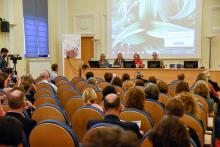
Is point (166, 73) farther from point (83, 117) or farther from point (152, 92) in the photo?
point (83, 117)

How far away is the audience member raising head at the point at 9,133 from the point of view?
1660mm

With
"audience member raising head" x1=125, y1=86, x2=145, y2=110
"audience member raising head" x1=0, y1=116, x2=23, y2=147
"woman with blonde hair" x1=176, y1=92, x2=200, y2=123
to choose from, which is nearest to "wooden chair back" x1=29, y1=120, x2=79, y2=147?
"audience member raising head" x1=0, y1=116, x2=23, y2=147

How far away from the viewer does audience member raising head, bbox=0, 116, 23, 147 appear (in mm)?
1660

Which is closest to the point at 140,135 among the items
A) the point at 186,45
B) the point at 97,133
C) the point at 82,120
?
the point at 82,120

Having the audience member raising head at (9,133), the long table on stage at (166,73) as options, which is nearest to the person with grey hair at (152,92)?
the audience member raising head at (9,133)

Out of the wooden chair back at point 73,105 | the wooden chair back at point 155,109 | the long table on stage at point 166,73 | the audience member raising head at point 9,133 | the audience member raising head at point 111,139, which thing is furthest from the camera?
the long table on stage at point 166,73

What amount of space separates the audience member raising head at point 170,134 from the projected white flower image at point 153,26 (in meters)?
9.90

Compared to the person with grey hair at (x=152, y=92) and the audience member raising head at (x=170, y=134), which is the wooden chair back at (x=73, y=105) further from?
the audience member raising head at (x=170, y=134)

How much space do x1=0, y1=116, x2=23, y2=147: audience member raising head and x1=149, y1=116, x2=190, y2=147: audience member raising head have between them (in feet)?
2.53

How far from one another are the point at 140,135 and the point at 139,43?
31.5ft

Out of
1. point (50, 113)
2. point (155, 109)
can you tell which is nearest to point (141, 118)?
point (155, 109)

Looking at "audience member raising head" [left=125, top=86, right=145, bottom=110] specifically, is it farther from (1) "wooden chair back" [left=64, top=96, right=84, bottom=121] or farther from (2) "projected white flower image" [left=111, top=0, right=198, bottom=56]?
(2) "projected white flower image" [left=111, top=0, right=198, bottom=56]

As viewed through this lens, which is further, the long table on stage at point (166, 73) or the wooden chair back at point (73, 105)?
the long table on stage at point (166, 73)

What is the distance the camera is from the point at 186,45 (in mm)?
11273
